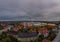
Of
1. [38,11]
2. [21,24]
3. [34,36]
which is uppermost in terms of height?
[38,11]

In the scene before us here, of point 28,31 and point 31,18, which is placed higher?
point 31,18

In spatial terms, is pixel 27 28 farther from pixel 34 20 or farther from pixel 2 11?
pixel 2 11

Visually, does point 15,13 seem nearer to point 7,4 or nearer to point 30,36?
point 7,4

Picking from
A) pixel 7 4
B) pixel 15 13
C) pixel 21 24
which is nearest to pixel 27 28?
pixel 21 24

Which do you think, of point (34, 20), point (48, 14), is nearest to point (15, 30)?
point (34, 20)

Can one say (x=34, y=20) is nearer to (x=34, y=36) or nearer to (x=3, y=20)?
(x=34, y=36)

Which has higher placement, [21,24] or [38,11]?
[38,11]

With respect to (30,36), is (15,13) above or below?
above

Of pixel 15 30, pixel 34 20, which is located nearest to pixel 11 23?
pixel 15 30
